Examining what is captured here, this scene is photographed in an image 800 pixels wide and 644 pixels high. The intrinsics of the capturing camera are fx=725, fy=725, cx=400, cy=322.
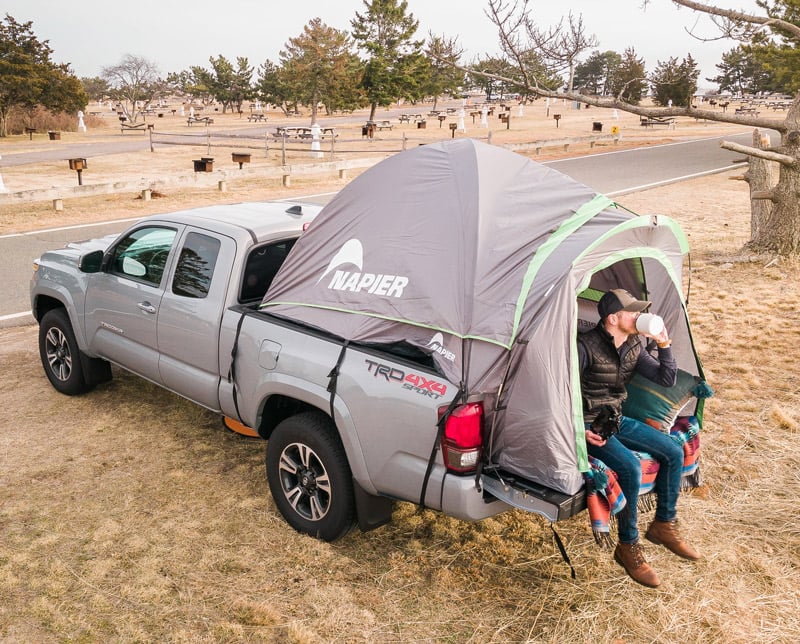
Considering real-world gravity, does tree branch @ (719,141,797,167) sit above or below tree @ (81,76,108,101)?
below

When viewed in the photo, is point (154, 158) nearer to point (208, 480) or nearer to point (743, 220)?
point (743, 220)

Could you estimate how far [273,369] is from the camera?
4395 mm

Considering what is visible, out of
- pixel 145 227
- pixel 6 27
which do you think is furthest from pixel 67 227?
pixel 6 27

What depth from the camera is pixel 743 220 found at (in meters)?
14.7

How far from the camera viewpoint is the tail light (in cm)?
358

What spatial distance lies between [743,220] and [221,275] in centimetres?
1291

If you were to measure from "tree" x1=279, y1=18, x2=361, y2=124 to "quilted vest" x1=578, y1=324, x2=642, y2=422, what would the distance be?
45678 mm

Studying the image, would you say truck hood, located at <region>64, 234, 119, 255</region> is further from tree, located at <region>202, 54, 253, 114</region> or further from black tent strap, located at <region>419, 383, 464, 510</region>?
tree, located at <region>202, 54, 253, 114</region>

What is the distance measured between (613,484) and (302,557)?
180 cm

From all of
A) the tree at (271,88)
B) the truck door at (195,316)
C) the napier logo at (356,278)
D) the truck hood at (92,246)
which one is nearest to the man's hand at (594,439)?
the napier logo at (356,278)

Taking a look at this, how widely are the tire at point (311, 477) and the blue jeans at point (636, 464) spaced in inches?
56.0

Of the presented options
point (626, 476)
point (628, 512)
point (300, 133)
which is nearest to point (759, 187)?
point (626, 476)

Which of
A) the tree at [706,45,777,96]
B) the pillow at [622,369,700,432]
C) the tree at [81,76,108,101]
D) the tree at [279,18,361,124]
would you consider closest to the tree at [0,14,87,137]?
the tree at [279,18,361,124]

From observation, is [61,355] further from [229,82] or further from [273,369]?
[229,82]
